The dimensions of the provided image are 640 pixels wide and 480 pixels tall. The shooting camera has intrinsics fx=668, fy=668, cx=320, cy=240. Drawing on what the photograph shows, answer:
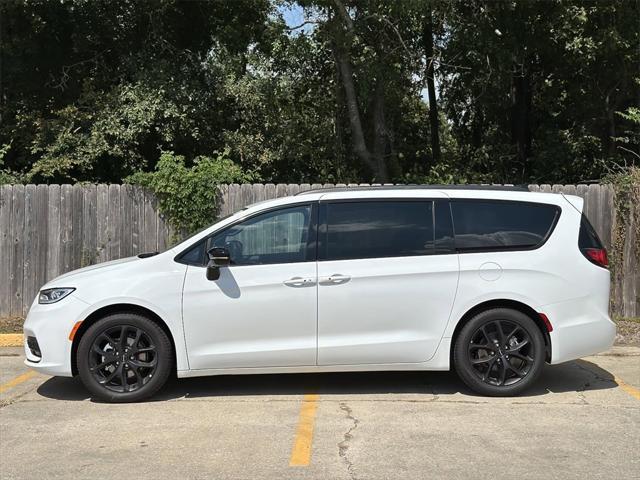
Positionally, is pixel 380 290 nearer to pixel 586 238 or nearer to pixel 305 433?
pixel 305 433

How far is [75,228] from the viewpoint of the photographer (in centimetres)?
942

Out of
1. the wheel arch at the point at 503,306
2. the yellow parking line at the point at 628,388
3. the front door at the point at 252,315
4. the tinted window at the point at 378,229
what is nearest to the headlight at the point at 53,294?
the front door at the point at 252,315

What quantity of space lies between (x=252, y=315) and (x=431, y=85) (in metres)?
13.1

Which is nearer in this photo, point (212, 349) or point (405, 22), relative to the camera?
point (212, 349)

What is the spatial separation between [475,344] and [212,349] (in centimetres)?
231

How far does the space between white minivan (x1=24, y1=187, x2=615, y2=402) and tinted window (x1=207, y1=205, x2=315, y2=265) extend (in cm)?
1

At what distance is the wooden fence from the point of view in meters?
9.36

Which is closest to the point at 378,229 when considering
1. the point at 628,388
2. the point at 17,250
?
the point at 628,388

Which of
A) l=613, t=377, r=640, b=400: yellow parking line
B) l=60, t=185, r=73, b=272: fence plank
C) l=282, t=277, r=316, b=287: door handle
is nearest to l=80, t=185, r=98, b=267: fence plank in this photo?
l=60, t=185, r=73, b=272: fence plank

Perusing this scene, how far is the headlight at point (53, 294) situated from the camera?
19.1ft

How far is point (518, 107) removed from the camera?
18.5m

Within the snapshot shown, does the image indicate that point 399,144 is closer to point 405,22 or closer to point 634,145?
point 405,22

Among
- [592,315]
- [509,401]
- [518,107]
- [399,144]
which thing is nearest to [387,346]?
[509,401]

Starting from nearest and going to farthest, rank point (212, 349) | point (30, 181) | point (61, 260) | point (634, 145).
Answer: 1. point (212, 349)
2. point (61, 260)
3. point (30, 181)
4. point (634, 145)
